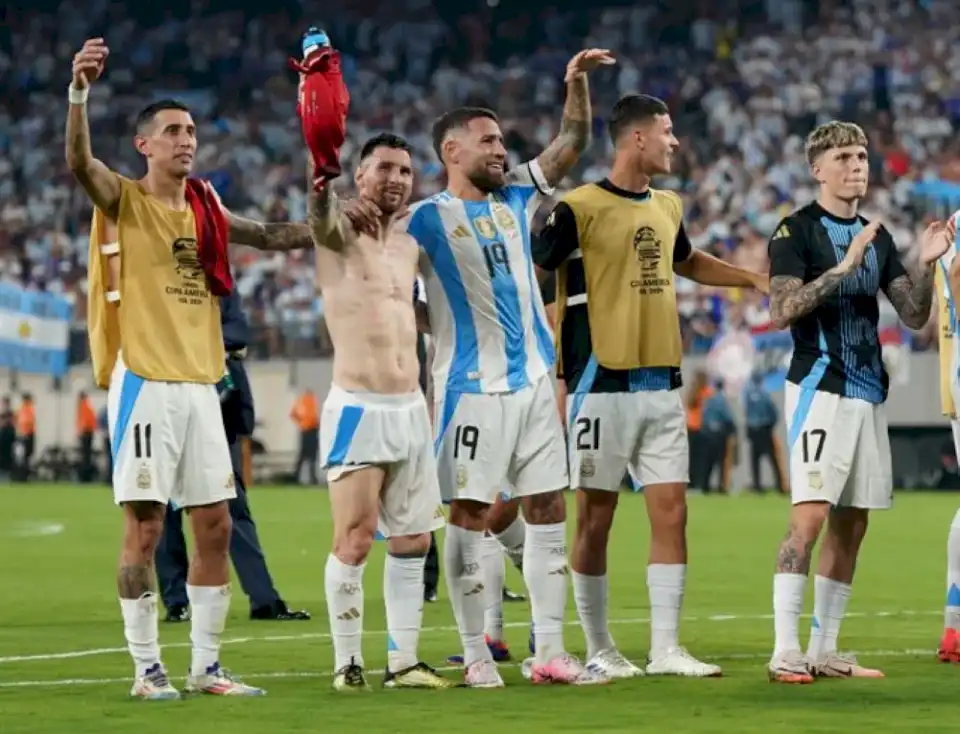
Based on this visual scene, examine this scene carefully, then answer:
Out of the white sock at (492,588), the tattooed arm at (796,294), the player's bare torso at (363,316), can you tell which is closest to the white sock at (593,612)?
the white sock at (492,588)

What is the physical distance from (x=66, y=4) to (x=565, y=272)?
34.8 metres

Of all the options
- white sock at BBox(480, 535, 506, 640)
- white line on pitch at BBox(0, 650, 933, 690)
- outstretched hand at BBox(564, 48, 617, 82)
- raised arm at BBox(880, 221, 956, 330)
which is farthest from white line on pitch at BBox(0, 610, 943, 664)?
outstretched hand at BBox(564, 48, 617, 82)

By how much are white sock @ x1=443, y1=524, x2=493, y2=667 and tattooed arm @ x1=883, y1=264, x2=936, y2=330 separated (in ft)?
6.96

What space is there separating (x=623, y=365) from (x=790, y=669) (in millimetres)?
1599

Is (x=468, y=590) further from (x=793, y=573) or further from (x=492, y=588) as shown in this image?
(x=793, y=573)

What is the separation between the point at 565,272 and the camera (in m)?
9.52

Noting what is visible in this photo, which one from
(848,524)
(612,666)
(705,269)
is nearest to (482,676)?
(612,666)

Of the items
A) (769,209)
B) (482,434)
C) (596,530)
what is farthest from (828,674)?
(769,209)

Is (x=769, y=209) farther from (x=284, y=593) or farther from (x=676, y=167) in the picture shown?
(x=284, y=593)

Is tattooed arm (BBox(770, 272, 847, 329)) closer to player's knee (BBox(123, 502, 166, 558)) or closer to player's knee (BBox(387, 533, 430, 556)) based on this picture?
player's knee (BBox(387, 533, 430, 556))

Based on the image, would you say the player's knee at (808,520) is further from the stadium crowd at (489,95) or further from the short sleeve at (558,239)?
the stadium crowd at (489,95)

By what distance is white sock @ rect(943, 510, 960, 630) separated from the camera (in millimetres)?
9688

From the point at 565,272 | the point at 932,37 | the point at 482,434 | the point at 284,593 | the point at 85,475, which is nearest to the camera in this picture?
the point at 482,434

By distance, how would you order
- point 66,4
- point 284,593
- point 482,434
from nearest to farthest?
point 482,434, point 284,593, point 66,4
